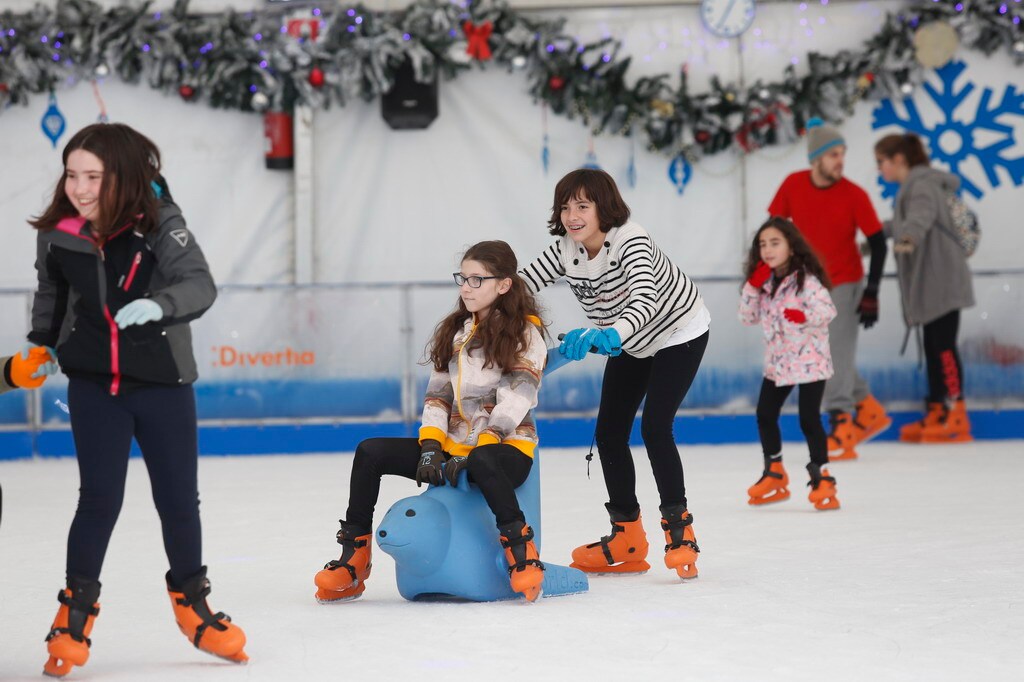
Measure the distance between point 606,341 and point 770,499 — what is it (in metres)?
1.91

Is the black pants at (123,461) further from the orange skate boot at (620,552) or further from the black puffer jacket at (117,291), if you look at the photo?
the orange skate boot at (620,552)

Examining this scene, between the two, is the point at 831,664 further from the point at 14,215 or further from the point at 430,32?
the point at 14,215

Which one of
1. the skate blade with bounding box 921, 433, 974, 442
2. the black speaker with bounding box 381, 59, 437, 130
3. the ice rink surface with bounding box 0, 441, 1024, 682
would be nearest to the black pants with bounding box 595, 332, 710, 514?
the ice rink surface with bounding box 0, 441, 1024, 682

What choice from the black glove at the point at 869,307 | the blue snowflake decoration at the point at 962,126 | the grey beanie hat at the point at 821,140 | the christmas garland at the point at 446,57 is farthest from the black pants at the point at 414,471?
the blue snowflake decoration at the point at 962,126

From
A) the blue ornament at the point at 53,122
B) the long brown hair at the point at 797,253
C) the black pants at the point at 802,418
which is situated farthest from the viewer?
the blue ornament at the point at 53,122

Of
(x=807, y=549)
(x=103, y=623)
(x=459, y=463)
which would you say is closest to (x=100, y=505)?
(x=103, y=623)

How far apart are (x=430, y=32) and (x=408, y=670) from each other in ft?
20.0

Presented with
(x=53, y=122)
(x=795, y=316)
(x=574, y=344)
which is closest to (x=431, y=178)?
(x=53, y=122)

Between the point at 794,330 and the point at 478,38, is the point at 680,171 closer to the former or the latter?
the point at 478,38

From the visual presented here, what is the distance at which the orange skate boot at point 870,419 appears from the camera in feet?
22.1

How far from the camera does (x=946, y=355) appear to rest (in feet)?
23.0

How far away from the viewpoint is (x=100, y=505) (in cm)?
260

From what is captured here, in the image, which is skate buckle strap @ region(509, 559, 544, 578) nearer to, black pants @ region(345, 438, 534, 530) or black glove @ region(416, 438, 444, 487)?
black pants @ region(345, 438, 534, 530)

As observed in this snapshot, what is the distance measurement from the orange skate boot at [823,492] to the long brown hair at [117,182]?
2846mm
